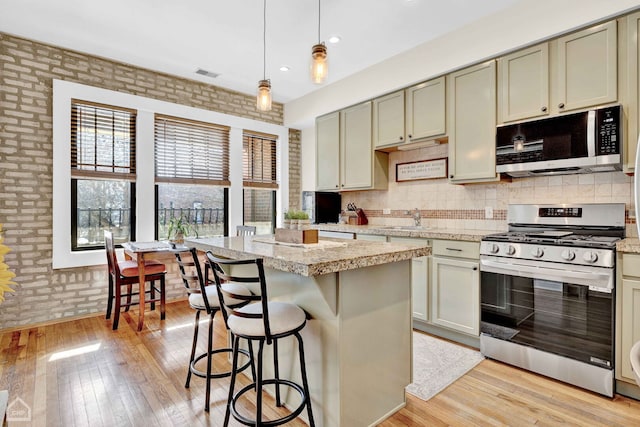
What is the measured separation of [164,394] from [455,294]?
7.74ft

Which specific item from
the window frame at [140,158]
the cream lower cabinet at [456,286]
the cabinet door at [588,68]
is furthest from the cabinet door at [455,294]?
the window frame at [140,158]

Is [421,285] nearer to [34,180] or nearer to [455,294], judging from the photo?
[455,294]

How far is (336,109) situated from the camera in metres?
4.59

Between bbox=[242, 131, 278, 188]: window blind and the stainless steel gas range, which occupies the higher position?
bbox=[242, 131, 278, 188]: window blind

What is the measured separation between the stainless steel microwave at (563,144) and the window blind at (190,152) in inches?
137

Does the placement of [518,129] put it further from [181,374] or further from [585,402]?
[181,374]

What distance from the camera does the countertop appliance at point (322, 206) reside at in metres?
4.76

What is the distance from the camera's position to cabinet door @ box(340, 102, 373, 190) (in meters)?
4.21

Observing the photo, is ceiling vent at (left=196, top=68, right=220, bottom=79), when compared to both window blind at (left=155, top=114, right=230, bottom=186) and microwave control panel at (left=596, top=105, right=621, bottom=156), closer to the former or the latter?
window blind at (left=155, top=114, right=230, bottom=186)

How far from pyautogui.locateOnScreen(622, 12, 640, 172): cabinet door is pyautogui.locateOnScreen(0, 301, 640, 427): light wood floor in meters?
1.69

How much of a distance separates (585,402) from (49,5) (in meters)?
4.97

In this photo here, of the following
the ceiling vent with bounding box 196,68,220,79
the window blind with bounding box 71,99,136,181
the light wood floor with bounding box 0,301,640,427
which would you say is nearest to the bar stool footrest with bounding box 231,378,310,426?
the light wood floor with bounding box 0,301,640,427

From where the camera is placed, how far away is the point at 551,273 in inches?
93.7

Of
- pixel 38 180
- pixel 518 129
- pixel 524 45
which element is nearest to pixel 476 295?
pixel 518 129
